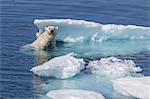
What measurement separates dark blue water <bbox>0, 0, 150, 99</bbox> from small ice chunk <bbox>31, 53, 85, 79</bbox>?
0.51 ft

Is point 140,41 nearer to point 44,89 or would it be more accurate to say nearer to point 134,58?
point 134,58

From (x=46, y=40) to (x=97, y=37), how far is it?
5.13 ft

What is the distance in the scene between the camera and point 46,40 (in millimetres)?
11203

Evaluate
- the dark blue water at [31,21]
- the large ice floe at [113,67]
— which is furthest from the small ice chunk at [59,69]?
the large ice floe at [113,67]

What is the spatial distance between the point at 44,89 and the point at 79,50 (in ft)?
9.62

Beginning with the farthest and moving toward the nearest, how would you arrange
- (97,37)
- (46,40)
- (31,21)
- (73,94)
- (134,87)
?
(31,21) < (97,37) < (46,40) < (134,87) < (73,94)

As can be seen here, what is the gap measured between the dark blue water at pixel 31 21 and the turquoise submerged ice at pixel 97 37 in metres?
0.60

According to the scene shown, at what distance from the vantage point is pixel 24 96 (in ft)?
26.4

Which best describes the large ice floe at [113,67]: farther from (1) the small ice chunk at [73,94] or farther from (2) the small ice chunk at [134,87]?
(1) the small ice chunk at [73,94]

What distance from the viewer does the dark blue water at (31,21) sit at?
8664mm

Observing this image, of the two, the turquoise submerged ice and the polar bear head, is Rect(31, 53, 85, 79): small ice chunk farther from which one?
the polar bear head

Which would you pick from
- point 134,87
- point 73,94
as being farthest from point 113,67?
point 73,94

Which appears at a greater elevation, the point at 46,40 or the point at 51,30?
the point at 51,30

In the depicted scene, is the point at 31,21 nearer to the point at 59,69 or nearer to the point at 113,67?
the point at 113,67
